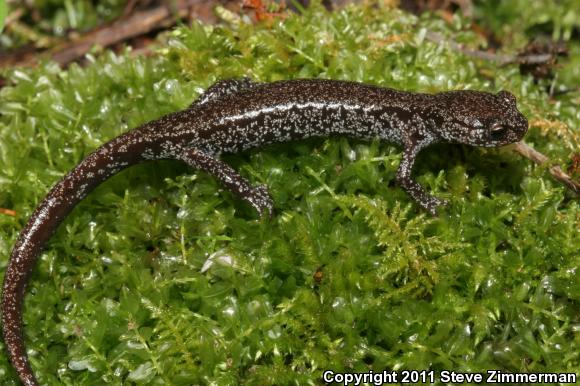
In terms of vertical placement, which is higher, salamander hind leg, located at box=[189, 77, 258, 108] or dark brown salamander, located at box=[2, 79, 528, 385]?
salamander hind leg, located at box=[189, 77, 258, 108]

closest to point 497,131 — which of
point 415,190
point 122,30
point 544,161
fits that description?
point 544,161

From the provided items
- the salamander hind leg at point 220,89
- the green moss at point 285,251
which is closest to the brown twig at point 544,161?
the green moss at point 285,251

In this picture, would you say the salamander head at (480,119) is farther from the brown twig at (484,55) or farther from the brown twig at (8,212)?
the brown twig at (8,212)

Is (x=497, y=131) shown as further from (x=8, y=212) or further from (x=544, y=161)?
(x=8, y=212)

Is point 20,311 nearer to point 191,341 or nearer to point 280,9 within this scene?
point 191,341

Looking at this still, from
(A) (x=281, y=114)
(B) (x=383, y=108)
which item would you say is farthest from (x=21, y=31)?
(B) (x=383, y=108)

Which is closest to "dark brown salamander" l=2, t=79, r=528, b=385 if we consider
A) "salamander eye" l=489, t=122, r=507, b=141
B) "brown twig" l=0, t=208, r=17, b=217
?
"salamander eye" l=489, t=122, r=507, b=141

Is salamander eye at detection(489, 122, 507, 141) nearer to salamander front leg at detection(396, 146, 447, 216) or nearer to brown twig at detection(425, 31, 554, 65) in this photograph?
salamander front leg at detection(396, 146, 447, 216)
